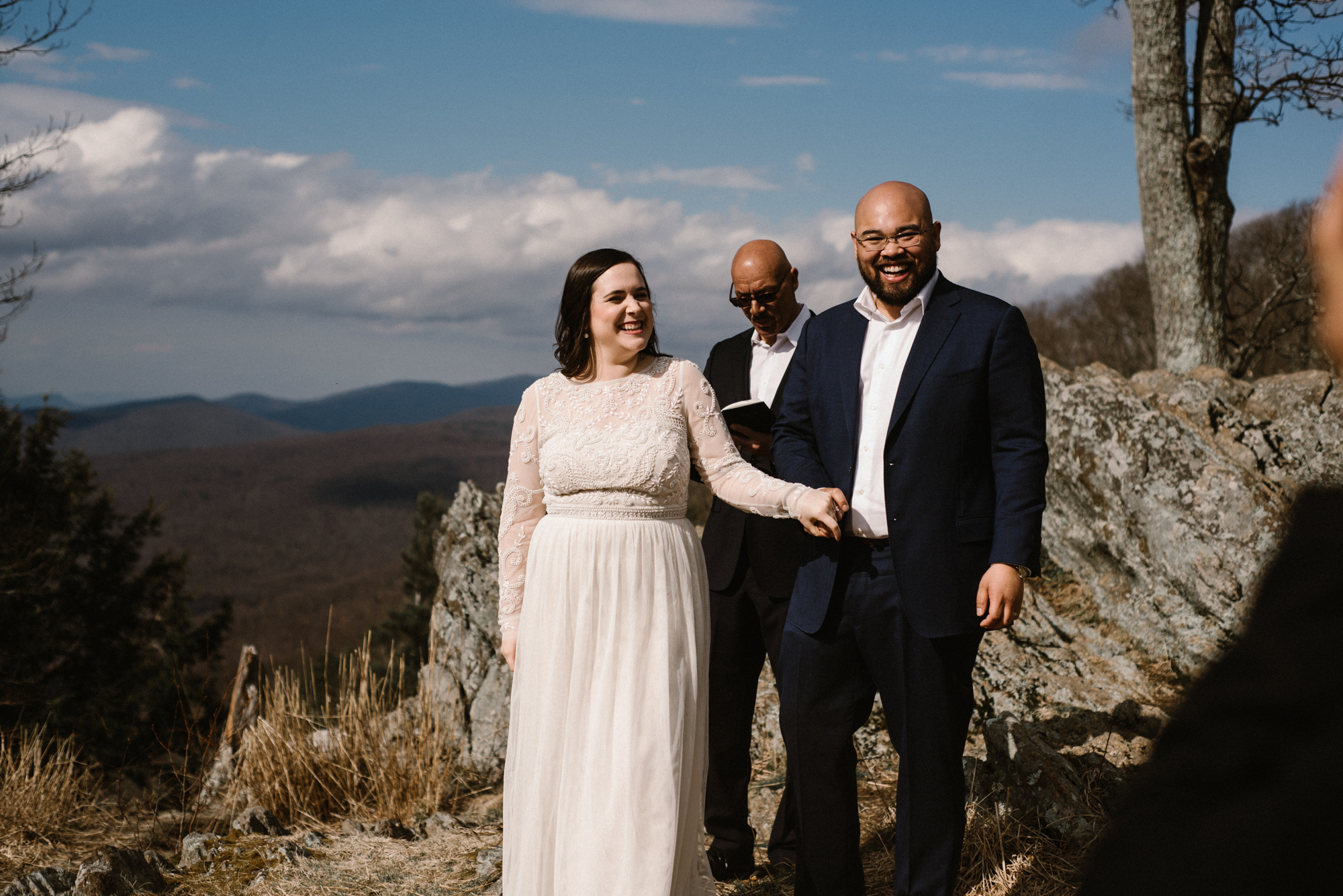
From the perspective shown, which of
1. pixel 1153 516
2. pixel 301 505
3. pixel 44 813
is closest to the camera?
pixel 44 813

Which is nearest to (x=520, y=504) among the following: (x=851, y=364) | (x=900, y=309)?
(x=851, y=364)

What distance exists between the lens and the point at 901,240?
3.19m

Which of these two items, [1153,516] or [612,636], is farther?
[1153,516]

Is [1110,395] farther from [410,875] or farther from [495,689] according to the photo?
[410,875]

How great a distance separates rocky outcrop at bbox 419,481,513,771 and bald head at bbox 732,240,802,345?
9.35 ft

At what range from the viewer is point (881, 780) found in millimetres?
5055

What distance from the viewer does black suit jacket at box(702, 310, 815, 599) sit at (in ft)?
12.9

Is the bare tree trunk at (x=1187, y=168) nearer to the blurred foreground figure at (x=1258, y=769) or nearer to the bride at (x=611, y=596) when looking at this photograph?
the bride at (x=611, y=596)

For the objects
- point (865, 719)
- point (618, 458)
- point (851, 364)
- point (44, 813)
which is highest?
point (851, 364)

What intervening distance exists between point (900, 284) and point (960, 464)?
655 mm

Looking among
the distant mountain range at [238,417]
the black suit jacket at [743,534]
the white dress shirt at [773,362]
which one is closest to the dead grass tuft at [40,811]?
the black suit jacket at [743,534]

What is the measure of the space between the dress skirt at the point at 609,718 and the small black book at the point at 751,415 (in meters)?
0.64

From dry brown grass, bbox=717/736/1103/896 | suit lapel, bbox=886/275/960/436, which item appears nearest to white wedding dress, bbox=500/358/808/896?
suit lapel, bbox=886/275/960/436

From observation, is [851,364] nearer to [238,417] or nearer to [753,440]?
[753,440]
